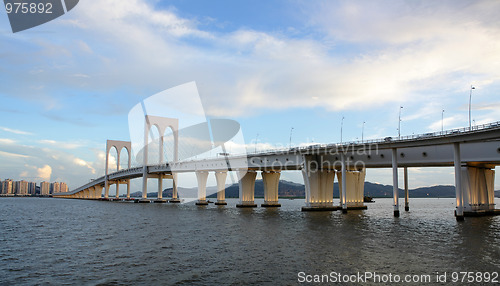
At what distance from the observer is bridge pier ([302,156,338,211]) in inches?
2698

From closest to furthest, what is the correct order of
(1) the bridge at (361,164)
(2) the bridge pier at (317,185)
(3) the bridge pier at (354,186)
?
1. (1) the bridge at (361,164)
2. (2) the bridge pier at (317,185)
3. (3) the bridge pier at (354,186)

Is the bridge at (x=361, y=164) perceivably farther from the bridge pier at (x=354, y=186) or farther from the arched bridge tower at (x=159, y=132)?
the arched bridge tower at (x=159, y=132)

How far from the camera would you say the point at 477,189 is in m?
57.5

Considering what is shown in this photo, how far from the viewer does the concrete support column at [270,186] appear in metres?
87.1

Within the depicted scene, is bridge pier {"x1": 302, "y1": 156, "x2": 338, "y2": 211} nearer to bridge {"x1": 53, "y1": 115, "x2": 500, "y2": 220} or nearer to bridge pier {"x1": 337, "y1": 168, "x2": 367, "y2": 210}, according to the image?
bridge {"x1": 53, "y1": 115, "x2": 500, "y2": 220}

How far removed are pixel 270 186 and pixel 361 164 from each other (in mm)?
29979

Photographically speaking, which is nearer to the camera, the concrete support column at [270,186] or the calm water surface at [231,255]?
the calm water surface at [231,255]

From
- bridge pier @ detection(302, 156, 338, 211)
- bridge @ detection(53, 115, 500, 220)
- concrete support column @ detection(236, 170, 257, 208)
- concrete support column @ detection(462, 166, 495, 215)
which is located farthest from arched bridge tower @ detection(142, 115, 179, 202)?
concrete support column @ detection(462, 166, 495, 215)

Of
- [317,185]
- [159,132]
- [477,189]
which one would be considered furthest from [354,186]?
[159,132]

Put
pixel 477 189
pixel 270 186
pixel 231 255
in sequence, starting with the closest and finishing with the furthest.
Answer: pixel 231 255, pixel 477 189, pixel 270 186

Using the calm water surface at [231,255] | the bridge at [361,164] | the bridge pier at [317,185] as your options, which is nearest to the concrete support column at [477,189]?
the bridge at [361,164]

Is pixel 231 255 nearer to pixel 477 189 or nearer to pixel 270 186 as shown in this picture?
pixel 477 189

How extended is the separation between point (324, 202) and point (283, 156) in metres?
11.4

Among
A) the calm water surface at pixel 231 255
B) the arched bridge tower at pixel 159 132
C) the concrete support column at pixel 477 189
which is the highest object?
the arched bridge tower at pixel 159 132
